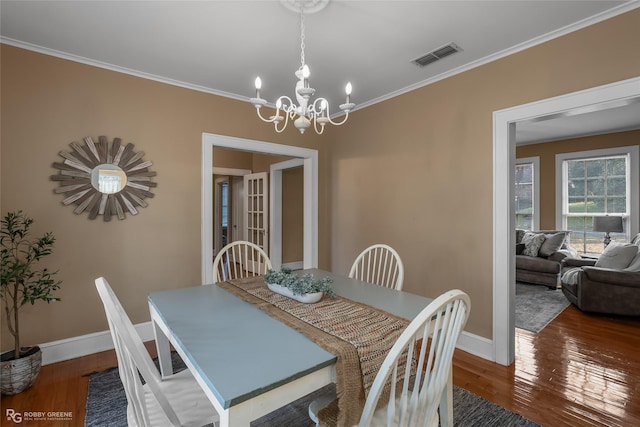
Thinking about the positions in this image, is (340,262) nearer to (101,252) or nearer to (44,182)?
(101,252)

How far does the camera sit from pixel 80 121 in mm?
2605

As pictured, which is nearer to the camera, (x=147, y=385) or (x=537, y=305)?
(x=147, y=385)

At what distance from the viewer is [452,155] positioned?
2.88 m

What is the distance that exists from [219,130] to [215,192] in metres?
4.23

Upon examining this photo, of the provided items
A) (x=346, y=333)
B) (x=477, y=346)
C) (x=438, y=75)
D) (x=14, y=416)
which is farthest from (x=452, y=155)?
(x=14, y=416)

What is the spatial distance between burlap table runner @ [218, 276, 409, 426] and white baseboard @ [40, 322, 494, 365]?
1.65 m

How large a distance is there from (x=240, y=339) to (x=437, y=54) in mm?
2518

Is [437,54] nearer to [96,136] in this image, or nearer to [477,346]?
[477,346]

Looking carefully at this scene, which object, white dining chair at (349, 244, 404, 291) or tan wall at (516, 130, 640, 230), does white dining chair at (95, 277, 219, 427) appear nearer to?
white dining chair at (349, 244, 404, 291)

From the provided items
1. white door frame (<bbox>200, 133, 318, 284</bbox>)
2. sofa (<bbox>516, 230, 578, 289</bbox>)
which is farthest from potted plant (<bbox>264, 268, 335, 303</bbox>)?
sofa (<bbox>516, 230, 578, 289</bbox>)

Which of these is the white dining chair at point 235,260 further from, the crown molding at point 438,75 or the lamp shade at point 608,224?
the lamp shade at point 608,224

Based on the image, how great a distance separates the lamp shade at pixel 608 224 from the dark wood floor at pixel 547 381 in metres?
2.67

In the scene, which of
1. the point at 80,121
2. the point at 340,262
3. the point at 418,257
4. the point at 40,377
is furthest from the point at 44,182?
the point at 418,257

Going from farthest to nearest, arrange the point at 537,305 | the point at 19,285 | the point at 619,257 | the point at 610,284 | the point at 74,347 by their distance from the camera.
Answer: the point at 537,305 < the point at 619,257 < the point at 610,284 < the point at 74,347 < the point at 19,285
